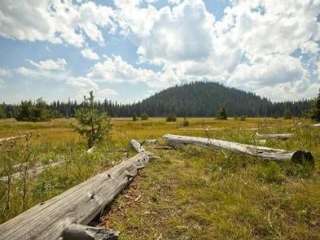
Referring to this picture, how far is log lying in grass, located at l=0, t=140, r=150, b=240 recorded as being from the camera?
9.78 ft

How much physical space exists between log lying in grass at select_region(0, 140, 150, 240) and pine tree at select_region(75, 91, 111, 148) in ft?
43.1

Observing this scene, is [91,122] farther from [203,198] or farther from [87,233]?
[87,233]

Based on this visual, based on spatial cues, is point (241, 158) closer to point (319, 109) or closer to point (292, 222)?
point (292, 222)

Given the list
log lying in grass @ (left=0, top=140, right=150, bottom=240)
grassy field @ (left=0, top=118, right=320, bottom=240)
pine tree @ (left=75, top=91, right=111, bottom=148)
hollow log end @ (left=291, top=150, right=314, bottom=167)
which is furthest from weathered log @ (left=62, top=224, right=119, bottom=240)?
pine tree @ (left=75, top=91, right=111, bottom=148)

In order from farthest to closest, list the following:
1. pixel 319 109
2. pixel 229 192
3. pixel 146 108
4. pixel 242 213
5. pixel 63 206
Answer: pixel 146 108 < pixel 319 109 < pixel 229 192 < pixel 242 213 < pixel 63 206

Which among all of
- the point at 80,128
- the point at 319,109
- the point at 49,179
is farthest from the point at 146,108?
the point at 49,179

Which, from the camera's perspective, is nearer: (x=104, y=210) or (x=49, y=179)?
(x=104, y=210)

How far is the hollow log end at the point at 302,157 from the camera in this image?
6.93 metres

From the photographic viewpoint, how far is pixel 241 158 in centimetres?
832

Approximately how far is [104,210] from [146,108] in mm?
181304

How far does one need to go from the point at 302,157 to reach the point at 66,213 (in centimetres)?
595

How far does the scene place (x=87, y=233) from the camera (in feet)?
10.7

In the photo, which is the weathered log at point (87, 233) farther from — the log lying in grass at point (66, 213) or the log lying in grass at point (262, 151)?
the log lying in grass at point (262, 151)

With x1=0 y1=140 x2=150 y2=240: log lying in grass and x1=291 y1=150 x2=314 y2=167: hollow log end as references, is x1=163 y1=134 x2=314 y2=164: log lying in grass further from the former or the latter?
x1=0 y1=140 x2=150 y2=240: log lying in grass
